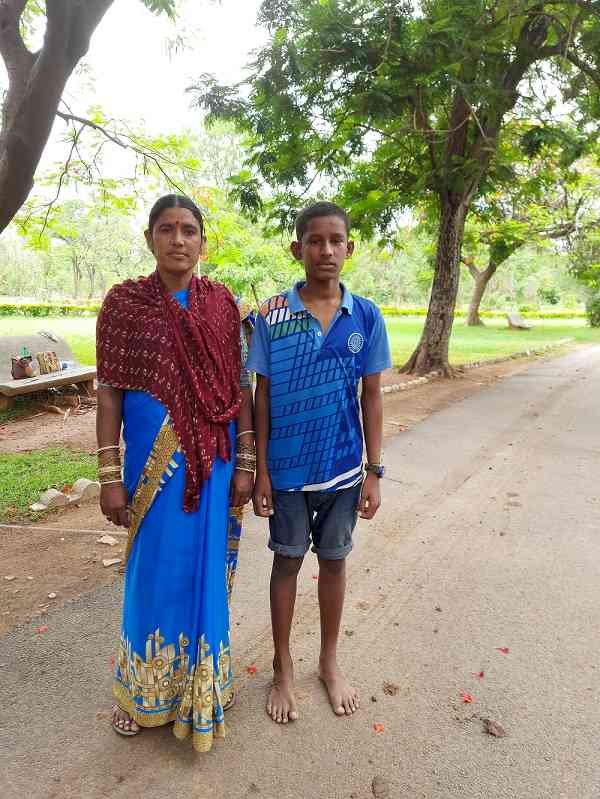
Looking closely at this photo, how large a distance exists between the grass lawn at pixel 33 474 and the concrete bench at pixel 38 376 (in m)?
2.15

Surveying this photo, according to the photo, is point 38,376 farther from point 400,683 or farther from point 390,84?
point 400,683

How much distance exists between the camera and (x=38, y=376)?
327 inches

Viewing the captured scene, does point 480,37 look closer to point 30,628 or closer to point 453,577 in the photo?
point 453,577

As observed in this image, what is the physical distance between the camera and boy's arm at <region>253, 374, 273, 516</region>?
206 cm

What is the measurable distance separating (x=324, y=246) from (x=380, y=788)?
1826 mm

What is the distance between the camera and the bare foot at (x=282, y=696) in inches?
82.7

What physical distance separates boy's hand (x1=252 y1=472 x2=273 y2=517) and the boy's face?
77 cm

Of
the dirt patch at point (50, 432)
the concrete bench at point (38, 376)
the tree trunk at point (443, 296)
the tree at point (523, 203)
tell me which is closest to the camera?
the dirt patch at point (50, 432)

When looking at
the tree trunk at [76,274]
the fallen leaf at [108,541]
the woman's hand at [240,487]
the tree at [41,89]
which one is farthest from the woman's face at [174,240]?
the tree trunk at [76,274]

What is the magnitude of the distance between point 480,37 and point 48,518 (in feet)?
21.9

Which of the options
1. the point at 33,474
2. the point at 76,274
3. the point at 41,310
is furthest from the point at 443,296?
the point at 76,274

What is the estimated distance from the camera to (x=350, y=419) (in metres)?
2.10

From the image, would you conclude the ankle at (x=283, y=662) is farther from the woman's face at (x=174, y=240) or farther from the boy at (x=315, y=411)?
the woman's face at (x=174, y=240)

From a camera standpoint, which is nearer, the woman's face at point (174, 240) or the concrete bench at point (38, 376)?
the woman's face at point (174, 240)
